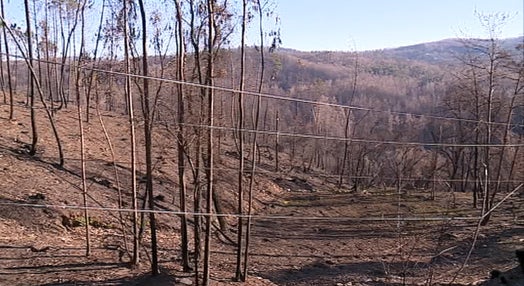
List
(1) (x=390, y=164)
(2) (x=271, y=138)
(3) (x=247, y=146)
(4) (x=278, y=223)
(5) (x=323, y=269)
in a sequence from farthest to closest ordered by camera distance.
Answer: (2) (x=271, y=138), (1) (x=390, y=164), (3) (x=247, y=146), (4) (x=278, y=223), (5) (x=323, y=269)

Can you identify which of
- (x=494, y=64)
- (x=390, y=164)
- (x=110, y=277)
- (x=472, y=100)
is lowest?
(x=390, y=164)

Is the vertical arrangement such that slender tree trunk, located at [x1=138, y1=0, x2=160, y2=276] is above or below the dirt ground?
above

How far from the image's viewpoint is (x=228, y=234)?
55.5 ft

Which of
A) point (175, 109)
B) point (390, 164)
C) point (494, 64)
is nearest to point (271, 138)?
point (390, 164)

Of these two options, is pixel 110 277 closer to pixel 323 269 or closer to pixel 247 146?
pixel 323 269

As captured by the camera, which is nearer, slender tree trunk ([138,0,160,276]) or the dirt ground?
slender tree trunk ([138,0,160,276])

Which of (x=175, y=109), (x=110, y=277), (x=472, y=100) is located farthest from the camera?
(x=472, y=100)

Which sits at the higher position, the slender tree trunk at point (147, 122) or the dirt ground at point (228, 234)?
the slender tree trunk at point (147, 122)

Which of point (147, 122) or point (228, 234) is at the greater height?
point (147, 122)

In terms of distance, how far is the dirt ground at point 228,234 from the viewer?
1086 centimetres

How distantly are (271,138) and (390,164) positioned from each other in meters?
10.3

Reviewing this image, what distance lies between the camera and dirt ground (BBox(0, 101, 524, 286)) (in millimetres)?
10859

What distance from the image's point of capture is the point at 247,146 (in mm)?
34750

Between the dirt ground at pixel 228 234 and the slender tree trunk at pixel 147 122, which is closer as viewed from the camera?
the slender tree trunk at pixel 147 122
